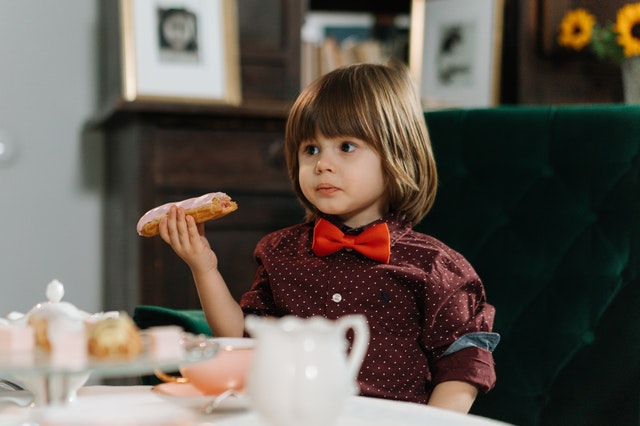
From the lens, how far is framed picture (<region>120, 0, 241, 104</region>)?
262 centimetres

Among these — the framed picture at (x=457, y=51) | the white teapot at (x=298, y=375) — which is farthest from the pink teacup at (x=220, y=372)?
the framed picture at (x=457, y=51)

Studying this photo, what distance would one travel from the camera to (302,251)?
1521mm

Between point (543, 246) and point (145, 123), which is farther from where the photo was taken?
point (145, 123)

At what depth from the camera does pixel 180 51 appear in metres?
2.69

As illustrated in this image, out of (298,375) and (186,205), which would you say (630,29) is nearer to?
(186,205)

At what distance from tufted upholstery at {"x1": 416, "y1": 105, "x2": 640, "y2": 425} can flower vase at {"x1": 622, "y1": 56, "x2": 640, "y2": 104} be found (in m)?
1.32

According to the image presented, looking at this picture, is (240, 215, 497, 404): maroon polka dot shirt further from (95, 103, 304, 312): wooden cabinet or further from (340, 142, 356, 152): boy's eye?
(95, 103, 304, 312): wooden cabinet

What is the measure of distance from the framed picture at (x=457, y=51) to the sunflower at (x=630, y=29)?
0.41 m

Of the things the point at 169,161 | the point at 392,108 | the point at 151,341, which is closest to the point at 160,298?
the point at 169,161

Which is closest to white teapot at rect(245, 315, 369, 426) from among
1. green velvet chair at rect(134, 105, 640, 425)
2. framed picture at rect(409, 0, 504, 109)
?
green velvet chair at rect(134, 105, 640, 425)

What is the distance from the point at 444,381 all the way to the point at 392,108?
0.44 m

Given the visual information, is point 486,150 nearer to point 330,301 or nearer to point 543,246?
point 543,246

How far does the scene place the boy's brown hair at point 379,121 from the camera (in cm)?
140

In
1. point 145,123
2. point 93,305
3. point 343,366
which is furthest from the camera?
point 93,305
